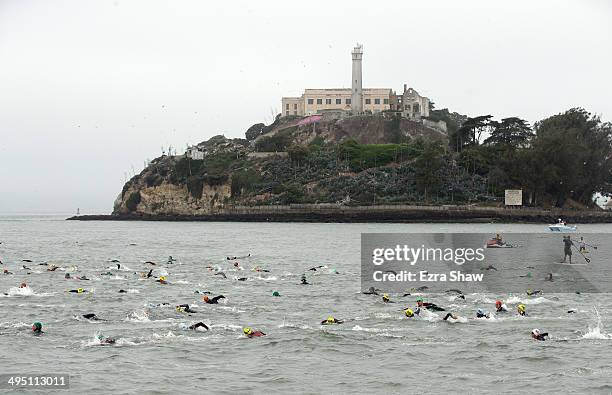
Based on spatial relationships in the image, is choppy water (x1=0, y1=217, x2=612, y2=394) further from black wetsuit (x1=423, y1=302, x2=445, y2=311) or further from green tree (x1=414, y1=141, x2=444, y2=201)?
green tree (x1=414, y1=141, x2=444, y2=201)

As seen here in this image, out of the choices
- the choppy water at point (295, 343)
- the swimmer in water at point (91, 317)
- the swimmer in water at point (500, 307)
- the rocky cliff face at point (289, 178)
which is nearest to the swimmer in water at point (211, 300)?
the choppy water at point (295, 343)

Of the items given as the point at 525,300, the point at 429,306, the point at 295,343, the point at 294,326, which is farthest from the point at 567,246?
the point at 295,343

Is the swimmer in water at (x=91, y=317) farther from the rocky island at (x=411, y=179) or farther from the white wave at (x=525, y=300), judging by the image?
the rocky island at (x=411, y=179)

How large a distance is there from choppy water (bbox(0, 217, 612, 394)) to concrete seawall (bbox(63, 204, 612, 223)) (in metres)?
106

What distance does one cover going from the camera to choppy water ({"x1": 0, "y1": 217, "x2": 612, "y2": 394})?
24.3m

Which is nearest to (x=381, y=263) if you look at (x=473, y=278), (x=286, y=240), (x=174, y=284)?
(x=473, y=278)

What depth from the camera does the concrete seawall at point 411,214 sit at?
15150cm

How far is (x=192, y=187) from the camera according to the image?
190 m

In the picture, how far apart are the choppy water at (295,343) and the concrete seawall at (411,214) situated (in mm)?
106441

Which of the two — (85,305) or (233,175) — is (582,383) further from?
(233,175)

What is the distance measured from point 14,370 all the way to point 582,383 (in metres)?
16.8

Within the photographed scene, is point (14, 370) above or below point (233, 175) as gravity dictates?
below

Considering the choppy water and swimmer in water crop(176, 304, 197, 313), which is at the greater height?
swimmer in water crop(176, 304, 197, 313)

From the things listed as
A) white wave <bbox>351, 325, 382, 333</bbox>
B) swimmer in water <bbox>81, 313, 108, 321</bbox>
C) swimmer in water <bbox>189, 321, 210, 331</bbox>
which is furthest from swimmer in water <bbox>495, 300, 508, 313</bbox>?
swimmer in water <bbox>81, 313, 108, 321</bbox>
